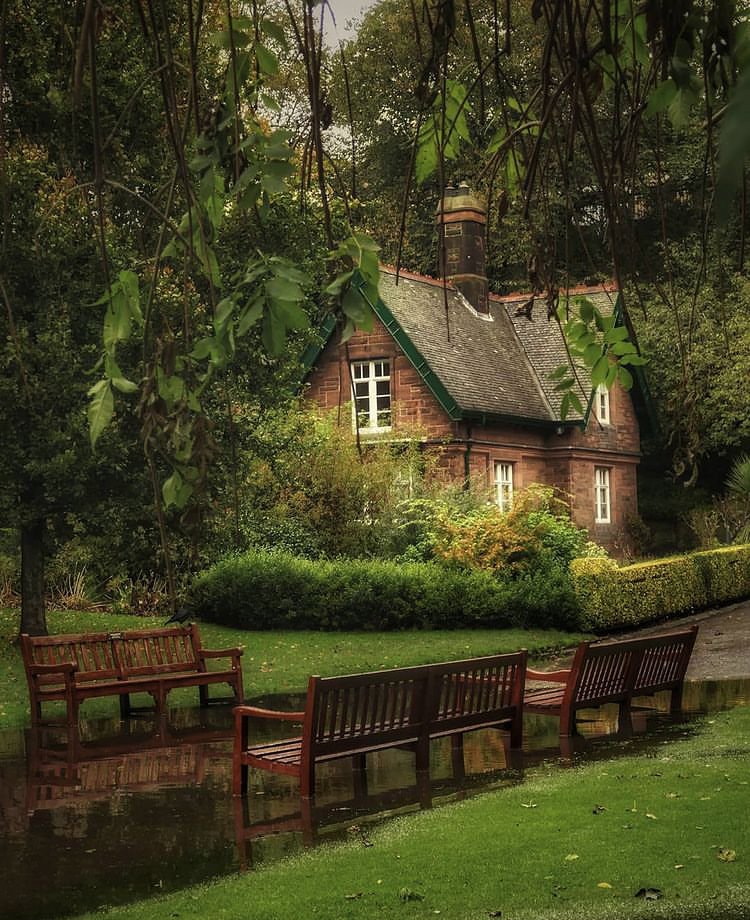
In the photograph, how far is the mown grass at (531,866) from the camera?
6527 mm

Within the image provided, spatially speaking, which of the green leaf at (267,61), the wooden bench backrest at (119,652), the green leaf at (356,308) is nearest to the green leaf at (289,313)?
the green leaf at (356,308)

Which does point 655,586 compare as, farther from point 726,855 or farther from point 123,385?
point 123,385

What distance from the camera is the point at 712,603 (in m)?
26.0

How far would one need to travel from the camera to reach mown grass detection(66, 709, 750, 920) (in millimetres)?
6527

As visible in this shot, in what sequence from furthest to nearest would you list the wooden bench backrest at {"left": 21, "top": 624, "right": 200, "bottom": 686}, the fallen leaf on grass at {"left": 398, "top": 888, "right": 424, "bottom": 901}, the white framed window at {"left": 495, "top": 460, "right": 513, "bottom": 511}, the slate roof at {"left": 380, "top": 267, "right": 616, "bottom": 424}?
the white framed window at {"left": 495, "top": 460, "right": 513, "bottom": 511} → the slate roof at {"left": 380, "top": 267, "right": 616, "bottom": 424} → the wooden bench backrest at {"left": 21, "top": 624, "right": 200, "bottom": 686} → the fallen leaf on grass at {"left": 398, "top": 888, "right": 424, "bottom": 901}

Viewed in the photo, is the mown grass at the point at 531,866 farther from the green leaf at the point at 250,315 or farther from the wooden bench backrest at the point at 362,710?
the green leaf at the point at 250,315

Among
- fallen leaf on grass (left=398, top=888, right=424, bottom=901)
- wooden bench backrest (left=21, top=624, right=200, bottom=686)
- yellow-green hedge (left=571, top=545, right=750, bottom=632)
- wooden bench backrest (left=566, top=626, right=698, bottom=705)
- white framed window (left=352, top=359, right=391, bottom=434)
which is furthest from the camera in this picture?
white framed window (left=352, top=359, right=391, bottom=434)

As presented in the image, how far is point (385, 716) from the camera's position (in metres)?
10.2

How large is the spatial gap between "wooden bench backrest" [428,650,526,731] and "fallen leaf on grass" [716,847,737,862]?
3.35 m

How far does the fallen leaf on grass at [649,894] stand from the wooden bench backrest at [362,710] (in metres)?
3.03

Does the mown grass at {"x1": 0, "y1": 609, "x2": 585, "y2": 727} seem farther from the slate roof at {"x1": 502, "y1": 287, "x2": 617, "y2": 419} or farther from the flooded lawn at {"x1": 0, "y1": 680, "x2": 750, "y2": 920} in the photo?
the slate roof at {"x1": 502, "y1": 287, "x2": 617, "y2": 419}

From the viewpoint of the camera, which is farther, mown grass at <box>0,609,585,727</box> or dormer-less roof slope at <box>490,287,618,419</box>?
dormer-less roof slope at <box>490,287,618,419</box>

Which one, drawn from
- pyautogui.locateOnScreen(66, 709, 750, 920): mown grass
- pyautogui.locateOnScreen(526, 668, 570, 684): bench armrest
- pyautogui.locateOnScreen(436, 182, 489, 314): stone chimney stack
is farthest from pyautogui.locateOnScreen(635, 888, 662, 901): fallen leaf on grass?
pyautogui.locateOnScreen(436, 182, 489, 314): stone chimney stack

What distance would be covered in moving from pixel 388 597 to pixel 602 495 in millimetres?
15176
